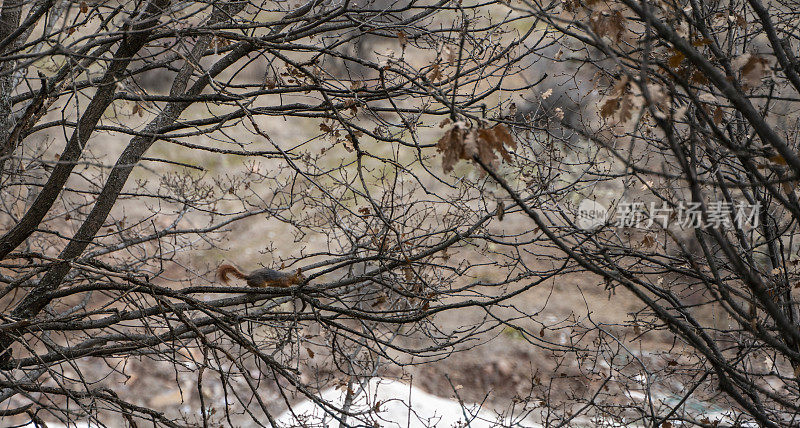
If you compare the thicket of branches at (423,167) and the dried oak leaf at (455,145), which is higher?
the thicket of branches at (423,167)

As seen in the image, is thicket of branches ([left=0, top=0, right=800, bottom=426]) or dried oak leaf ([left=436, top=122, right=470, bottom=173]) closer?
dried oak leaf ([left=436, top=122, right=470, bottom=173])

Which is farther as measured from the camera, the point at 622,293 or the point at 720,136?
the point at 622,293

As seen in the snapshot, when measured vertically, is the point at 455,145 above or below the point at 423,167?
below

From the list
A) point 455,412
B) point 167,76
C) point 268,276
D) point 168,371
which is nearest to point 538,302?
point 455,412

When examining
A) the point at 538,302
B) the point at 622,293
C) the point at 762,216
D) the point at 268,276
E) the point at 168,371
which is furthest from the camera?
the point at 538,302

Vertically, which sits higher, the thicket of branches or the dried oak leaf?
the thicket of branches

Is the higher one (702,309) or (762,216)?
(702,309)

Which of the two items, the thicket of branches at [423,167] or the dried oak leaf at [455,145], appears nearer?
the dried oak leaf at [455,145]

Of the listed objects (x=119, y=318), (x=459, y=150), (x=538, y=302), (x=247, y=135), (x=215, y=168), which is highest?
(x=247, y=135)

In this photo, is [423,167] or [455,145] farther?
[423,167]

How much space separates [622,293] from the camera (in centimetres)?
1212

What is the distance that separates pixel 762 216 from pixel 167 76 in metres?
17.0

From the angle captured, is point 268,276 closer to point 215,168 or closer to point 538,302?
point 538,302

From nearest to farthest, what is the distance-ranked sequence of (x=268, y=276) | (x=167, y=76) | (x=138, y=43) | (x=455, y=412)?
(x=138, y=43)
(x=268, y=276)
(x=455, y=412)
(x=167, y=76)
